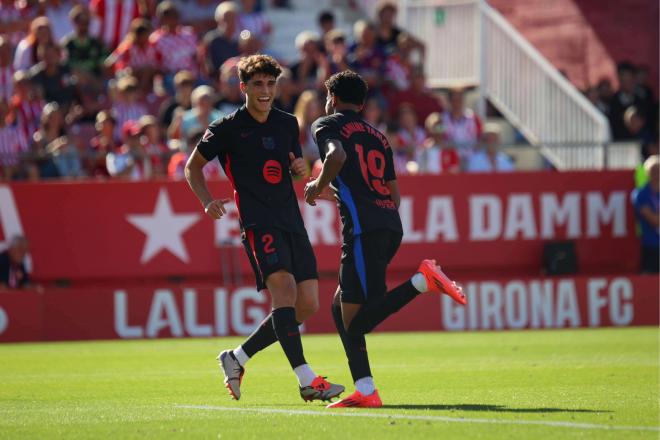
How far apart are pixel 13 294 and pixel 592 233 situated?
8188 millimetres

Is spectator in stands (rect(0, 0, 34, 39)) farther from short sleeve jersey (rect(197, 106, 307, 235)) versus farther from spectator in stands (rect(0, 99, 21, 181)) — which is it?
short sleeve jersey (rect(197, 106, 307, 235))

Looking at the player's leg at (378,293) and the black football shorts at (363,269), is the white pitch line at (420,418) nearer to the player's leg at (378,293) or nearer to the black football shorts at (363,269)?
the player's leg at (378,293)

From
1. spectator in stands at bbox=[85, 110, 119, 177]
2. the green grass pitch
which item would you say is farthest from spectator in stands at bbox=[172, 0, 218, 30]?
the green grass pitch

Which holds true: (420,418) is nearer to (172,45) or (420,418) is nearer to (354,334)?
(354,334)

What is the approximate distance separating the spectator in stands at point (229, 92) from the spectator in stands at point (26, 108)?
257 cm

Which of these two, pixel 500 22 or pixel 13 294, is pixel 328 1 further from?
pixel 13 294

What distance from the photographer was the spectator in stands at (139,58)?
2020 cm

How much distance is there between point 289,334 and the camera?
29.6ft

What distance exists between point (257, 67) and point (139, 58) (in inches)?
454

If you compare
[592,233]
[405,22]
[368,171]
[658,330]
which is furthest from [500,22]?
[368,171]

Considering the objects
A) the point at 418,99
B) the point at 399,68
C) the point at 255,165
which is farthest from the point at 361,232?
the point at 399,68

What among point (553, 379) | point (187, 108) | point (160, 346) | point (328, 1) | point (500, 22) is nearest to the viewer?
point (553, 379)

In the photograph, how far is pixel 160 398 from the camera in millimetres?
9773

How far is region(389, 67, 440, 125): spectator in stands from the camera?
2138cm
